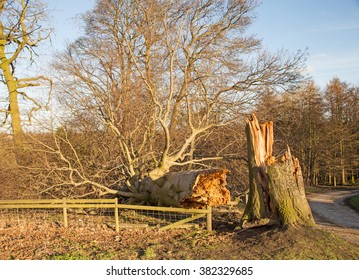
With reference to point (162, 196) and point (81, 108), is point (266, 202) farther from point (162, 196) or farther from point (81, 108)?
point (81, 108)

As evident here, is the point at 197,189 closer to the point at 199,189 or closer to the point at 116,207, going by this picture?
the point at 199,189

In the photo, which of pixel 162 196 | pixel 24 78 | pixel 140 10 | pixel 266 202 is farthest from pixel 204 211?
pixel 24 78

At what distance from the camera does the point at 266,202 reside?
25.4ft

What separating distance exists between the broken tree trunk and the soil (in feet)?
1.07

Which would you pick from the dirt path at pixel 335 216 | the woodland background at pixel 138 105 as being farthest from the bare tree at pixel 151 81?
the dirt path at pixel 335 216

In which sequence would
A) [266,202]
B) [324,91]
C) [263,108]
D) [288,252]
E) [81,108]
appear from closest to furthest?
[288,252] → [266,202] → [81,108] → [263,108] → [324,91]

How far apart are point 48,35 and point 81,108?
16.6ft

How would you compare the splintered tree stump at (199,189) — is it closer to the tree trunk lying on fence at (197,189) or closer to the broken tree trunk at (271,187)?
the tree trunk lying on fence at (197,189)

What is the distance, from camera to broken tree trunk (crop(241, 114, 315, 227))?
7242mm

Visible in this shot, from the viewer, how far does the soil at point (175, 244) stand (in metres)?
5.93

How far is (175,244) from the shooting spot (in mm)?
6883

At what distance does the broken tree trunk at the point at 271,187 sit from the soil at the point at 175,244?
1.07 feet

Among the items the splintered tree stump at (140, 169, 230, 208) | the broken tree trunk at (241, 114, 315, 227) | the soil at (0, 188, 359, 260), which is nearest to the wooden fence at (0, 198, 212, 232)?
the soil at (0, 188, 359, 260)
